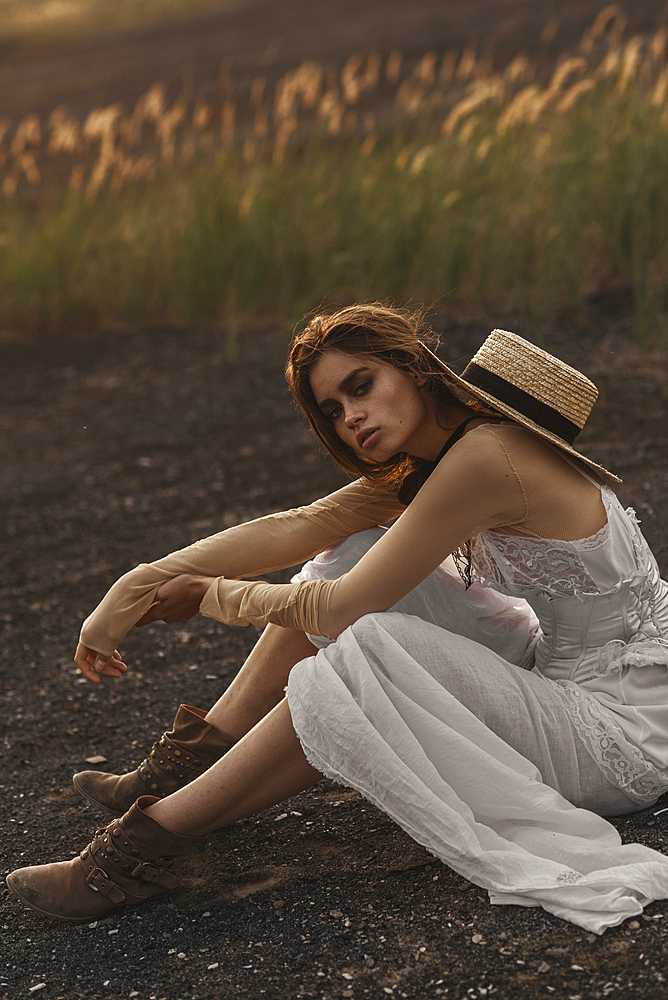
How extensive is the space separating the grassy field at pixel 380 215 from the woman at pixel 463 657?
2.63 meters

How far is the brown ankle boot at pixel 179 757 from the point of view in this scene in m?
2.16

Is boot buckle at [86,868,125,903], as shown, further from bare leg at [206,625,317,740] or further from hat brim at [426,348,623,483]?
hat brim at [426,348,623,483]

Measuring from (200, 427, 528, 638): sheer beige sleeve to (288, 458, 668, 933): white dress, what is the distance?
6 centimetres

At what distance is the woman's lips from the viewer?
6.41ft

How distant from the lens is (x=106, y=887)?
75.2 inches

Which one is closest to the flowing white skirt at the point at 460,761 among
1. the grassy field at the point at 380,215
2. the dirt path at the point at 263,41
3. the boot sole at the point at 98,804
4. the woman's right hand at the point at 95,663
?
the woman's right hand at the point at 95,663

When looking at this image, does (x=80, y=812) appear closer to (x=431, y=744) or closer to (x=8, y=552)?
(x=431, y=744)

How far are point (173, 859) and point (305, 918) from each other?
0.96 feet

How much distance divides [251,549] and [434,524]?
554 millimetres

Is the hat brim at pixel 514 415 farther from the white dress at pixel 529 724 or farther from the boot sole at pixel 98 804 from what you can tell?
the boot sole at pixel 98 804

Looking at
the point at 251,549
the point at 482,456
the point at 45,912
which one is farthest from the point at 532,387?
the point at 45,912

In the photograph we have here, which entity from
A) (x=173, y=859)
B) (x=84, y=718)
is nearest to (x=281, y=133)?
(x=84, y=718)

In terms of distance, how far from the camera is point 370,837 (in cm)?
211

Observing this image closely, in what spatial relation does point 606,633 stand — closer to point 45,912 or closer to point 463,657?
point 463,657
